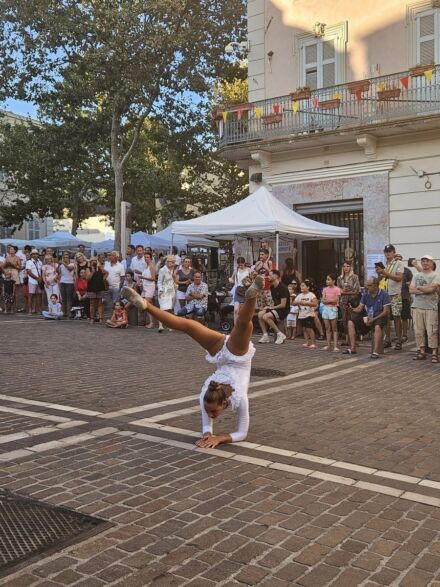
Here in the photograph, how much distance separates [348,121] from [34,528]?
15.4m

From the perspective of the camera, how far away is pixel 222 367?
532 cm

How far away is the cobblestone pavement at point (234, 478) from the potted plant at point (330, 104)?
10369 millimetres

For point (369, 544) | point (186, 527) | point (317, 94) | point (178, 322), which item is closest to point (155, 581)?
point (186, 527)

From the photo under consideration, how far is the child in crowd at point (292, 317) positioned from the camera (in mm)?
13141

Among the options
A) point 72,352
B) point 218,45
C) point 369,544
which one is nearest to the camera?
point 369,544

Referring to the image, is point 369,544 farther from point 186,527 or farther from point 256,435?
point 256,435

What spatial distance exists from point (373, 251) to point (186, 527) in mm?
14657

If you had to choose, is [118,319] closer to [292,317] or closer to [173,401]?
[292,317]

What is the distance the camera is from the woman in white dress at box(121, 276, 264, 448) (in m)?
5.12

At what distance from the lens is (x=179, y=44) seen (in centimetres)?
2378

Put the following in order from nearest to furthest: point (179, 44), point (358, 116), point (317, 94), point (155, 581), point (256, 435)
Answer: point (155, 581)
point (256, 435)
point (358, 116)
point (317, 94)
point (179, 44)

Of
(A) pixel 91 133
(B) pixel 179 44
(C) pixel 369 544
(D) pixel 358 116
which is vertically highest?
(B) pixel 179 44

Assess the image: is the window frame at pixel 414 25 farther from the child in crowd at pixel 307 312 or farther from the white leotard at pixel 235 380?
the white leotard at pixel 235 380

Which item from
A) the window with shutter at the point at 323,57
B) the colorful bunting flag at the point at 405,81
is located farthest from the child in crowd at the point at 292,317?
the window with shutter at the point at 323,57
